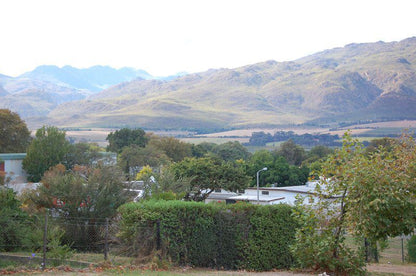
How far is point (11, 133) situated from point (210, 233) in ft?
173

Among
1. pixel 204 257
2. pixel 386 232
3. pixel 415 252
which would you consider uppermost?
pixel 386 232

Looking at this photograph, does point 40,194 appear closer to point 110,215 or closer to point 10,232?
point 110,215

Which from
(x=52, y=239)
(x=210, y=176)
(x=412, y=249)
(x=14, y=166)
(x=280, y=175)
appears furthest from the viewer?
(x=280, y=175)

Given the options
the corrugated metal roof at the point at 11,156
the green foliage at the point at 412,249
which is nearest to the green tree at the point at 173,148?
the corrugated metal roof at the point at 11,156

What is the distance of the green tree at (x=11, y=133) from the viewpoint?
59594 mm

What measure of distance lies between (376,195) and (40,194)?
13.0m

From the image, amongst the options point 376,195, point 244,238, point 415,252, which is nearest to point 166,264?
point 244,238

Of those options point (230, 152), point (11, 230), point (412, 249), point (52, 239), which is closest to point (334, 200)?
point (52, 239)

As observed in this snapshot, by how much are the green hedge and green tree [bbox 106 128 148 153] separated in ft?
223

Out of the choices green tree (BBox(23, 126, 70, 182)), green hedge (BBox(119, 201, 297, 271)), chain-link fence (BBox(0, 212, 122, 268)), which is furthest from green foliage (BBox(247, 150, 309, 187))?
green hedge (BBox(119, 201, 297, 271))

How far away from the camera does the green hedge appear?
46.1 feet

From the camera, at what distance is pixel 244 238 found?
1533cm

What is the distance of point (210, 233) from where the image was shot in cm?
1502

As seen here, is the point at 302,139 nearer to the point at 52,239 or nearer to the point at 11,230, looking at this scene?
the point at 11,230
